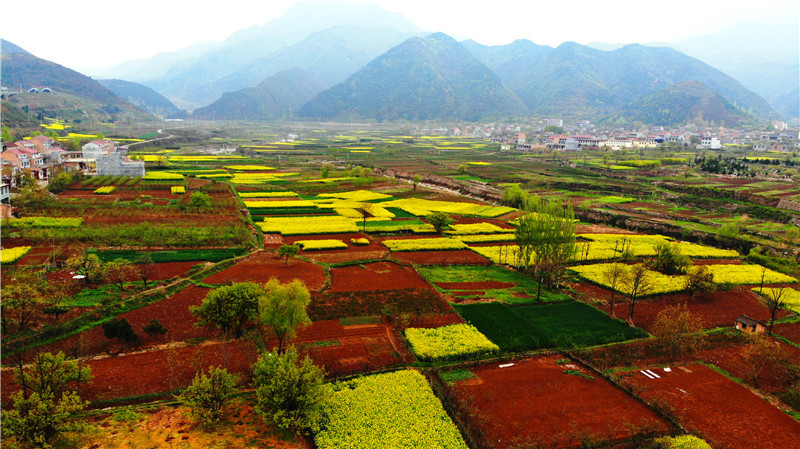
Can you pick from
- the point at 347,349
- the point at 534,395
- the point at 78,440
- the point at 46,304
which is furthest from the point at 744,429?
the point at 46,304

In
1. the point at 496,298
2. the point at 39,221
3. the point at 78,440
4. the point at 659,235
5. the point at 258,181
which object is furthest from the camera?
the point at 258,181

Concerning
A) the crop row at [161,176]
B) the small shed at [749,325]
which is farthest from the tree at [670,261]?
the crop row at [161,176]

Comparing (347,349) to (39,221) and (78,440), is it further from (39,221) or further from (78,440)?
(39,221)

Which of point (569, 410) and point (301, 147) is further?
point (301, 147)

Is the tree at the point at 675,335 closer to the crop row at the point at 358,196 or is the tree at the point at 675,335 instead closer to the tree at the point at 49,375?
the tree at the point at 49,375

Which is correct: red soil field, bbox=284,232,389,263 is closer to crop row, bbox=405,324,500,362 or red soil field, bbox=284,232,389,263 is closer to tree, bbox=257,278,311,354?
crop row, bbox=405,324,500,362

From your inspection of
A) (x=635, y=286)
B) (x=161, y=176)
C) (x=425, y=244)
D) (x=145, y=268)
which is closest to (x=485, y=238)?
(x=425, y=244)
